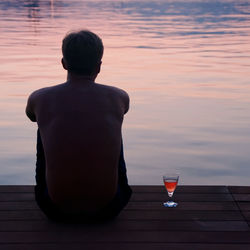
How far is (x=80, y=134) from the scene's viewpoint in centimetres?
399

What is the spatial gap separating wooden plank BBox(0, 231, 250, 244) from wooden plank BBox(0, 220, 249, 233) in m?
0.06

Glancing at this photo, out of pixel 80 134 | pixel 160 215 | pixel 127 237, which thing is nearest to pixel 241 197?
pixel 160 215

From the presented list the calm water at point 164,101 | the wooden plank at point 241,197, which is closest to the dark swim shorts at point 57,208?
the wooden plank at point 241,197

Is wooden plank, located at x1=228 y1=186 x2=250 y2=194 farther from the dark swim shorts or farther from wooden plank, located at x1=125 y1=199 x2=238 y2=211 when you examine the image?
the dark swim shorts

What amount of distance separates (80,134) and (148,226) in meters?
0.71

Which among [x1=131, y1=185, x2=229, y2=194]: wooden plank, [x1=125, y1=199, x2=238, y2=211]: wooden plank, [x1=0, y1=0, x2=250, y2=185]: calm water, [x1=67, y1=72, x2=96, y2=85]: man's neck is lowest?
[x1=0, y1=0, x2=250, y2=185]: calm water

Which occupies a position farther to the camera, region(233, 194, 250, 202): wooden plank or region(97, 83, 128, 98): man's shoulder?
region(233, 194, 250, 202): wooden plank

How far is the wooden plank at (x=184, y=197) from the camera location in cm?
480

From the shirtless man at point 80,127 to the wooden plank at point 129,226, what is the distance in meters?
0.16

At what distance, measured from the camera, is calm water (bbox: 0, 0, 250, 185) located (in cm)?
765

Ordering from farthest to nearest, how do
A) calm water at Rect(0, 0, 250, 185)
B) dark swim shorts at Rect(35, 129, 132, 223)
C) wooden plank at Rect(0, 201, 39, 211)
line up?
Result: calm water at Rect(0, 0, 250, 185), wooden plank at Rect(0, 201, 39, 211), dark swim shorts at Rect(35, 129, 132, 223)

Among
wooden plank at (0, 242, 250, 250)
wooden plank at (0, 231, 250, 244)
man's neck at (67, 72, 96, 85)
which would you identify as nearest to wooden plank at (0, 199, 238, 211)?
wooden plank at (0, 231, 250, 244)

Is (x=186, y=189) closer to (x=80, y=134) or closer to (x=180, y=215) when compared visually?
(x=180, y=215)

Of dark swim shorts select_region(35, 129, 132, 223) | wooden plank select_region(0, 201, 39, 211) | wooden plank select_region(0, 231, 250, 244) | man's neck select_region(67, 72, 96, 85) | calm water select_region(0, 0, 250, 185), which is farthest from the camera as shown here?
calm water select_region(0, 0, 250, 185)
